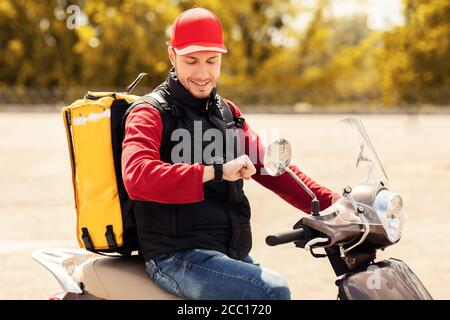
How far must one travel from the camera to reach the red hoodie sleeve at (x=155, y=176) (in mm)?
2371

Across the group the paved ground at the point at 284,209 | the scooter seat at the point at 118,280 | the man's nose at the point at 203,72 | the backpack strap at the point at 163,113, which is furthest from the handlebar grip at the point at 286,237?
the man's nose at the point at 203,72

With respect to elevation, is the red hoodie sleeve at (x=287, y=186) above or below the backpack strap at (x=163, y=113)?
below

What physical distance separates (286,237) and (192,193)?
0.96ft

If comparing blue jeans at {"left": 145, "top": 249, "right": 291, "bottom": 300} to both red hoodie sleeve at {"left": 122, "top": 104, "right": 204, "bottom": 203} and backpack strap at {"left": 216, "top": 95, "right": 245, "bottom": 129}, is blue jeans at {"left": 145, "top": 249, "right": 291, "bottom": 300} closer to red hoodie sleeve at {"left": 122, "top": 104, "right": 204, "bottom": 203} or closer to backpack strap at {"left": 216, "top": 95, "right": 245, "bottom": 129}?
red hoodie sleeve at {"left": 122, "top": 104, "right": 204, "bottom": 203}

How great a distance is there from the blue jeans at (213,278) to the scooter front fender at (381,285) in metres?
0.19

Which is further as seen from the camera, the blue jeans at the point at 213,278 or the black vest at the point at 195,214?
the black vest at the point at 195,214

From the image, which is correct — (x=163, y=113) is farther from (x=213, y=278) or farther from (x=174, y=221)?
(x=213, y=278)

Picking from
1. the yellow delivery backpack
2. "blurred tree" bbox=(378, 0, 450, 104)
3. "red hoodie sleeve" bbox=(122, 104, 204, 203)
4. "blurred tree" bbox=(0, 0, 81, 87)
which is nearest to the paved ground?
"red hoodie sleeve" bbox=(122, 104, 204, 203)

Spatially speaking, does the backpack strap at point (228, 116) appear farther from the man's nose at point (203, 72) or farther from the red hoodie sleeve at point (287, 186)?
the man's nose at point (203, 72)

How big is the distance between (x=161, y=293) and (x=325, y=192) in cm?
68

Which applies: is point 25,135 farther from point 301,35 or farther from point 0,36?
point 0,36

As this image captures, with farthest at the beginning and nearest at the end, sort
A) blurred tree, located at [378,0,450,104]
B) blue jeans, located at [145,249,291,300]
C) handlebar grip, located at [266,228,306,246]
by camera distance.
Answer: blurred tree, located at [378,0,450,104]
blue jeans, located at [145,249,291,300]
handlebar grip, located at [266,228,306,246]

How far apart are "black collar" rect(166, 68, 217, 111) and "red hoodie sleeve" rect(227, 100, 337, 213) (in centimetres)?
24

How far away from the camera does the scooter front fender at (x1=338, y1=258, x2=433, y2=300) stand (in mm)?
2363
